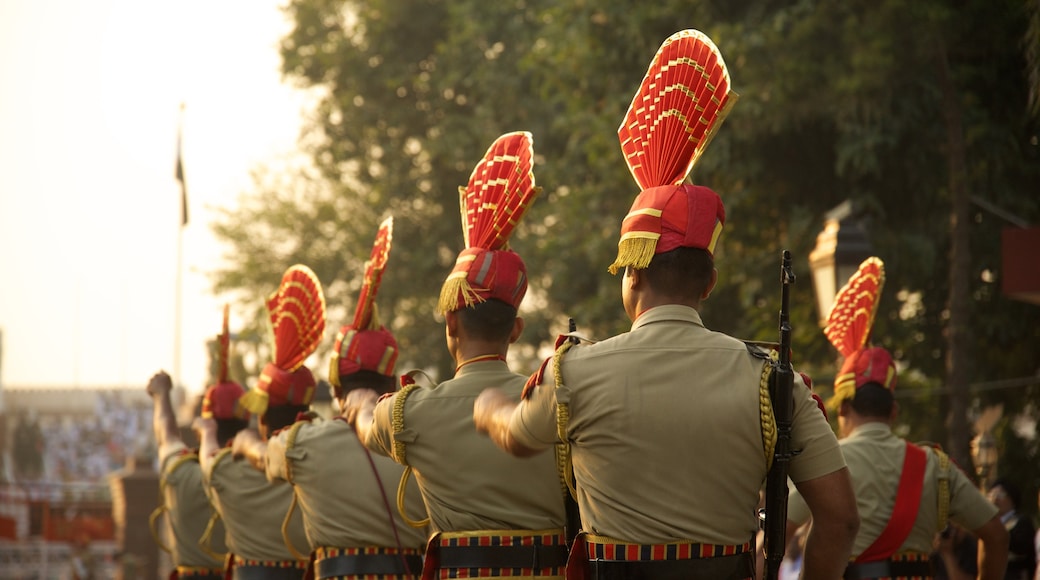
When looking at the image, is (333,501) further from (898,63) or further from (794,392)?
(898,63)

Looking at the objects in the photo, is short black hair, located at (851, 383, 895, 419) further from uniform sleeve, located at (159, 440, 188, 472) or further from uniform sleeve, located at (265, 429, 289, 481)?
uniform sleeve, located at (159, 440, 188, 472)

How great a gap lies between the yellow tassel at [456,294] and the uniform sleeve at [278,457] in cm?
166

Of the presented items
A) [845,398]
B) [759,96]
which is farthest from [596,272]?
[845,398]

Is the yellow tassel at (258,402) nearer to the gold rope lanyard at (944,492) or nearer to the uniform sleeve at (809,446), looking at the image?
the gold rope lanyard at (944,492)

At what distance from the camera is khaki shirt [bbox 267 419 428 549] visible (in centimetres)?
702

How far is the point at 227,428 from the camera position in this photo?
1019 cm

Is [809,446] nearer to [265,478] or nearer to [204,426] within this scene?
[265,478]

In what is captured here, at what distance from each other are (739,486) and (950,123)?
1108 cm

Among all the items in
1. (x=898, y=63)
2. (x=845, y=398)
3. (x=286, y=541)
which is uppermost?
(x=898, y=63)

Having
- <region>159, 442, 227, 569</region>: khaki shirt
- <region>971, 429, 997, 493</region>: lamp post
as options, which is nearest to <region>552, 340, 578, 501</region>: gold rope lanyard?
<region>159, 442, 227, 569</region>: khaki shirt

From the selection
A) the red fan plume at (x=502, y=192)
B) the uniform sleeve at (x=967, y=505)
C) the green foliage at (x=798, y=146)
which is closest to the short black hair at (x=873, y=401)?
the uniform sleeve at (x=967, y=505)

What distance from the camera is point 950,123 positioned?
14.9 meters

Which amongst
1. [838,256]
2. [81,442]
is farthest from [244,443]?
[81,442]

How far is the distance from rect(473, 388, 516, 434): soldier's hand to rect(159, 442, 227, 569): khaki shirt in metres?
5.33
